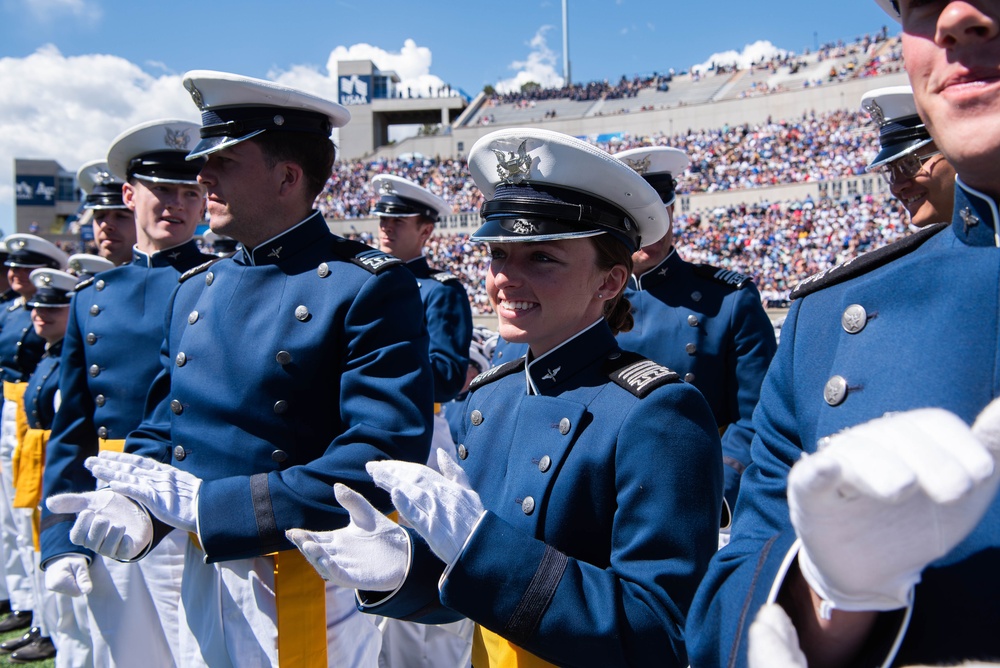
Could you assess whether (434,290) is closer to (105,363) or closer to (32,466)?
(105,363)

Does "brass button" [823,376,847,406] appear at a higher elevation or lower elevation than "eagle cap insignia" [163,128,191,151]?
lower

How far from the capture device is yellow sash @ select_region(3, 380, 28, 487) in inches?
235

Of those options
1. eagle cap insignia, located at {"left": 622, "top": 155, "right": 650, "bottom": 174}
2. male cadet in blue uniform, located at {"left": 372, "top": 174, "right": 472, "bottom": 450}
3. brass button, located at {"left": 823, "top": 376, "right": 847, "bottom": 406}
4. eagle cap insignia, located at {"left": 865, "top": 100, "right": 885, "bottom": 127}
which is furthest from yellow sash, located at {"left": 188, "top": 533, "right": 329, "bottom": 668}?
eagle cap insignia, located at {"left": 865, "top": 100, "right": 885, "bottom": 127}

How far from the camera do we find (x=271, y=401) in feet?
8.46

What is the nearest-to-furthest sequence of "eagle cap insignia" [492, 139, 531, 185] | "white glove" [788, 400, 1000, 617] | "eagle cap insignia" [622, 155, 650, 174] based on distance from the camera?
"white glove" [788, 400, 1000, 617] < "eagle cap insignia" [492, 139, 531, 185] < "eagle cap insignia" [622, 155, 650, 174]

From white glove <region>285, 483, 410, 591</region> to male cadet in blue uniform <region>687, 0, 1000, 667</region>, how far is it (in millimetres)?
745

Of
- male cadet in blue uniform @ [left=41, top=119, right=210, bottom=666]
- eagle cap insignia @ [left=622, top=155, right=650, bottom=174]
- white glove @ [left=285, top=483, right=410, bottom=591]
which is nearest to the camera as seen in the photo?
white glove @ [left=285, top=483, right=410, bottom=591]

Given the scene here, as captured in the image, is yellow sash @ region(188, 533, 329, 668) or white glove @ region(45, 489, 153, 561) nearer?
white glove @ region(45, 489, 153, 561)

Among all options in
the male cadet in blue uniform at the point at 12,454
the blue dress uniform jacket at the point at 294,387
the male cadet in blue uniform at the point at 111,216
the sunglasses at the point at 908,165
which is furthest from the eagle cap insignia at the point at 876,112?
the male cadet in blue uniform at the point at 12,454

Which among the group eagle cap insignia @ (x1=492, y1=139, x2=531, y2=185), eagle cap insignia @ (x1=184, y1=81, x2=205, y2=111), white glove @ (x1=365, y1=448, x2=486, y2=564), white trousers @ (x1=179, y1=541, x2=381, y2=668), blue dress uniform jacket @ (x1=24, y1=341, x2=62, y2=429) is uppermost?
eagle cap insignia @ (x1=184, y1=81, x2=205, y2=111)

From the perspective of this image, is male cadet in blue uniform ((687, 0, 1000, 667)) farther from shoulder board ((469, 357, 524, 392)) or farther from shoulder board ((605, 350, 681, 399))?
shoulder board ((469, 357, 524, 392))

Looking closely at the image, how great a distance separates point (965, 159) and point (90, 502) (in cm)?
250

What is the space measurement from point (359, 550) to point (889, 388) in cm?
119

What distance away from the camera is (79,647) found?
387 centimetres
